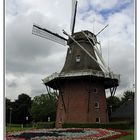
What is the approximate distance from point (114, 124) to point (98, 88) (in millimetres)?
4123

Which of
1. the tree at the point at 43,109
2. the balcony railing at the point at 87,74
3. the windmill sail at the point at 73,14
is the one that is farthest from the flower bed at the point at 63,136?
the tree at the point at 43,109

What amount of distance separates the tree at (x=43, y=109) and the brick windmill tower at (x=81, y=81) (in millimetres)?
16096

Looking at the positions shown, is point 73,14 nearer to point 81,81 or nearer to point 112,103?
point 81,81

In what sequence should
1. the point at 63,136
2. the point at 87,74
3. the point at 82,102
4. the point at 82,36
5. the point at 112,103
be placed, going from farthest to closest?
the point at 112,103, the point at 82,36, the point at 82,102, the point at 87,74, the point at 63,136

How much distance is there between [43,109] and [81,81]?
19.7m

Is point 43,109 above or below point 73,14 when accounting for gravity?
below

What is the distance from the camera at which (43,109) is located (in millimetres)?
40781

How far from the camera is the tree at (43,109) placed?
130 ft

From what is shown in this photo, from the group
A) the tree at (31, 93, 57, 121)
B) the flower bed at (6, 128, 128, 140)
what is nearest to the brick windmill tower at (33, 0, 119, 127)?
the flower bed at (6, 128, 128, 140)

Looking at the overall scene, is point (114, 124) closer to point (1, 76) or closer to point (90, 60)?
point (90, 60)

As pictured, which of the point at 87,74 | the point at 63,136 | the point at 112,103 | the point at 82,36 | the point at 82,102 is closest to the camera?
the point at 63,136

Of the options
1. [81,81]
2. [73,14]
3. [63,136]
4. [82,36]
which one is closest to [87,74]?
[81,81]

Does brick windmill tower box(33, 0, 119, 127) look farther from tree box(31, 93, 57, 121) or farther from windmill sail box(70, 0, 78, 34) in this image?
tree box(31, 93, 57, 121)

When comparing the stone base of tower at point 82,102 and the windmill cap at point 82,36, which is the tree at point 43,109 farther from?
the stone base of tower at point 82,102
